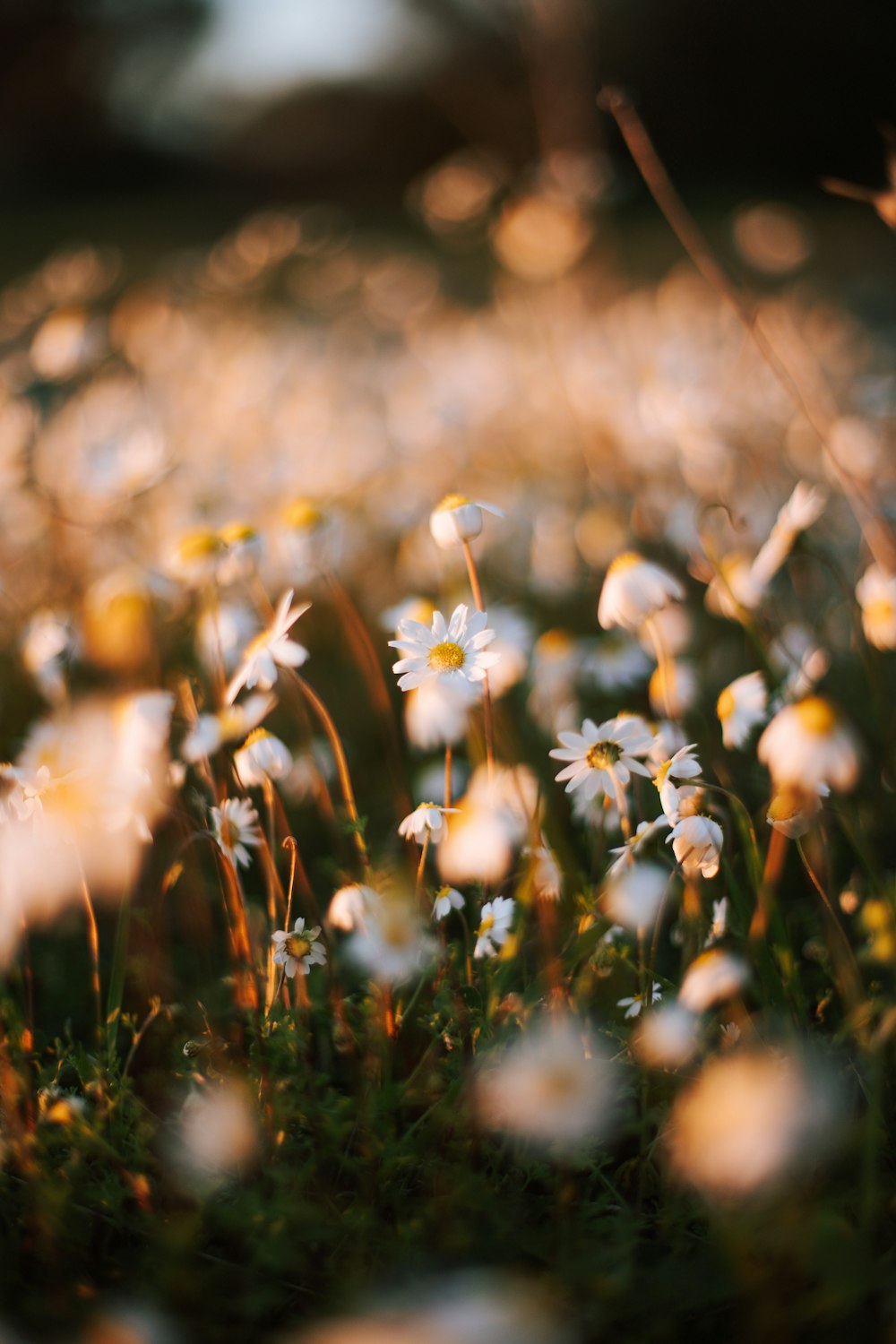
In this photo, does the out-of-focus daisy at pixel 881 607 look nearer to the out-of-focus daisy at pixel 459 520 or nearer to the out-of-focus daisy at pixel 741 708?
the out-of-focus daisy at pixel 741 708

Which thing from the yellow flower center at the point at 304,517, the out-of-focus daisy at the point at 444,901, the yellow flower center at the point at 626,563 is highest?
the yellow flower center at the point at 304,517

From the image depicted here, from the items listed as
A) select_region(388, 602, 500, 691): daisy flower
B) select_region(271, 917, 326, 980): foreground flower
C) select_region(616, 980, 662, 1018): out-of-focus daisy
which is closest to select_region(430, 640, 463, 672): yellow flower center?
select_region(388, 602, 500, 691): daisy flower

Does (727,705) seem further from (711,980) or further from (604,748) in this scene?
(711,980)

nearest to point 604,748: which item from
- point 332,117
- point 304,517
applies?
point 304,517

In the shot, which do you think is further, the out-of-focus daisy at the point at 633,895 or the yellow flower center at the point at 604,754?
the yellow flower center at the point at 604,754

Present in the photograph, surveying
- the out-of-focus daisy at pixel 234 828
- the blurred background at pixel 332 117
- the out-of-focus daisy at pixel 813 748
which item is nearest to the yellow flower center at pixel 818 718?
the out-of-focus daisy at pixel 813 748

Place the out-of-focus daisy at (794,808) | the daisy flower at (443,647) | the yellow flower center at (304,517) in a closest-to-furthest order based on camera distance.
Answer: the out-of-focus daisy at (794,808) < the daisy flower at (443,647) < the yellow flower center at (304,517)

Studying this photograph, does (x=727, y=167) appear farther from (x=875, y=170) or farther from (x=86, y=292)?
(x=86, y=292)

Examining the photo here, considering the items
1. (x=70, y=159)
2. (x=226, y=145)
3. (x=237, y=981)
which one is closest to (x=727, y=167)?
(x=226, y=145)
